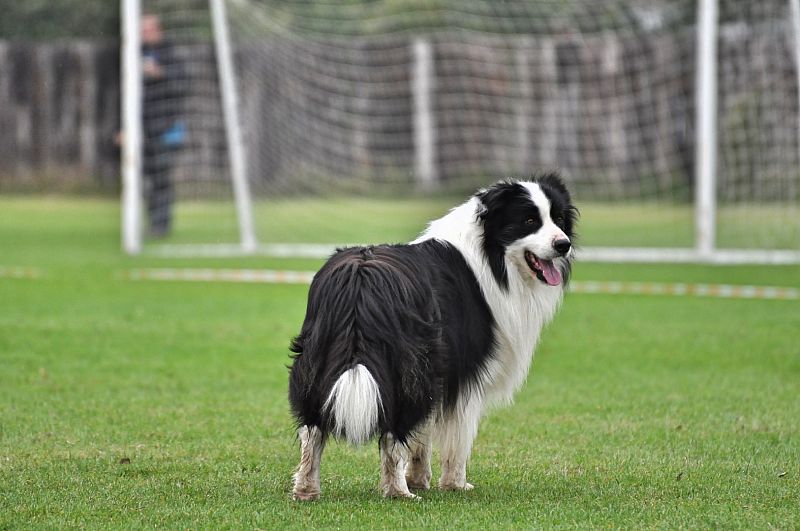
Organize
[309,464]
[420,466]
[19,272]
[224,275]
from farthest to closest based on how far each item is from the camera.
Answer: [19,272] < [224,275] < [420,466] < [309,464]

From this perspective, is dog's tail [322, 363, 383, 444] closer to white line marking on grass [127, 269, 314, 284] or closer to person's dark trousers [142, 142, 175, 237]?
white line marking on grass [127, 269, 314, 284]

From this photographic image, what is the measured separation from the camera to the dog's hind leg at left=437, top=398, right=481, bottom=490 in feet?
17.1

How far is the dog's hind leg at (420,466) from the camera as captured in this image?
5305 millimetres

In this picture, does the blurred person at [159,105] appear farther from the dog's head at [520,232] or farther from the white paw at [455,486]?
the white paw at [455,486]

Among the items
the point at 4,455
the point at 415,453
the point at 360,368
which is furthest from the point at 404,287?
the point at 4,455

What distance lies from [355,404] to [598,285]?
9182 mm

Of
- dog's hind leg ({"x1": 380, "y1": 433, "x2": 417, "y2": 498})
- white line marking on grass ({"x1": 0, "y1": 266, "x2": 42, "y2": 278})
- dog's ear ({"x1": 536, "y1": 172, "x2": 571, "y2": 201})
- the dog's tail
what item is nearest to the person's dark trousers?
white line marking on grass ({"x1": 0, "y1": 266, "x2": 42, "y2": 278})

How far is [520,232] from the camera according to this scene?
17.6 ft

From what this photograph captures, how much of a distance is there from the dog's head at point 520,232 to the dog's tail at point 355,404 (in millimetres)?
1023

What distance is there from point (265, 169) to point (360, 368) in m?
13.7

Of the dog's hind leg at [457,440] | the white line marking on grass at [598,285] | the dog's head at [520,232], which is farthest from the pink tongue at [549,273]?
the white line marking on grass at [598,285]

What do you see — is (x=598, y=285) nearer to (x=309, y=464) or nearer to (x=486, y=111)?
(x=486, y=111)

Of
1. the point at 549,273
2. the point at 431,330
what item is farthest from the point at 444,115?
the point at 431,330

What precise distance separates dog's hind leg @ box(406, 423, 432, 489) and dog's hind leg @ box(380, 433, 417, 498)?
0.95 feet
